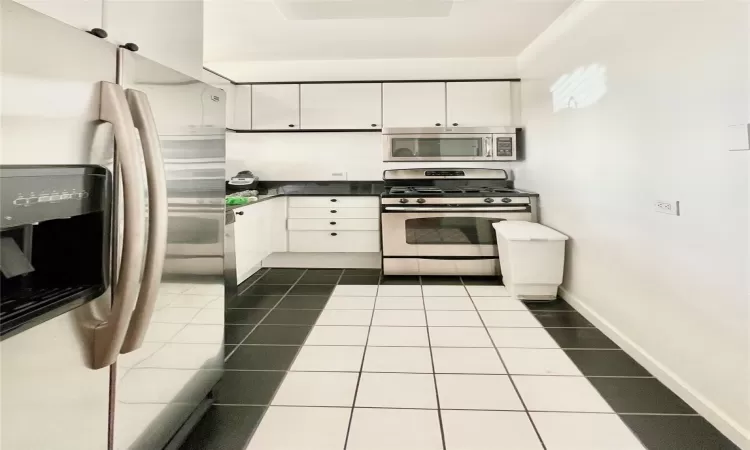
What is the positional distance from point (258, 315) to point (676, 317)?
7.68 ft

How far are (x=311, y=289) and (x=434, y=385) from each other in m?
1.81

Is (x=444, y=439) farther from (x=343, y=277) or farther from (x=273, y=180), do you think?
(x=273, y=180)

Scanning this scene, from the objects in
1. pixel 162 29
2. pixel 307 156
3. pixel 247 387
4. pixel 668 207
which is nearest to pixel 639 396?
pixel 668 207

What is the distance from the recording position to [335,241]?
12.9 ft

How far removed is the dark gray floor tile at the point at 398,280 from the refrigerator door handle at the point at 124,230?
272 centimetres

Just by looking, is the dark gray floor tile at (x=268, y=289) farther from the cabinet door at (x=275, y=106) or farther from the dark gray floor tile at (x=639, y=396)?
the dark gray floor tile at (x=639, y=396)

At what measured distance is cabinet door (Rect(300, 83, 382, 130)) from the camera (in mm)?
3961

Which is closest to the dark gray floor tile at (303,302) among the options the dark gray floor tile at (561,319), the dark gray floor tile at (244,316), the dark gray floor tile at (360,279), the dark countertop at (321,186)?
the dark gray floor tile at (244,316)

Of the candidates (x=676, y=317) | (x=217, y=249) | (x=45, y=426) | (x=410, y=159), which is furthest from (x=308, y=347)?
(x=410, y=159)

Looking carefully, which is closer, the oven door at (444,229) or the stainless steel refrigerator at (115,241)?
the stainless steel refrigerator at (115,241)

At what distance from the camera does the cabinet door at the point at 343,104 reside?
396cm

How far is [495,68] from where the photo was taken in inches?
160

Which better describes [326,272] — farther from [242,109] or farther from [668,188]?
[668,188]

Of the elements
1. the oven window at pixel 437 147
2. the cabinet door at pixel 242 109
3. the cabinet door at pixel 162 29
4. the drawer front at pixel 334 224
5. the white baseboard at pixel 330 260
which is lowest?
the white baseboard at pixel 330 260
